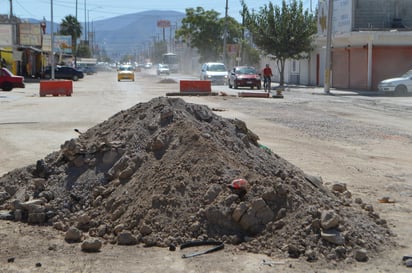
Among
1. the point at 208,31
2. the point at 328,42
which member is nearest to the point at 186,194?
the point at 328,42

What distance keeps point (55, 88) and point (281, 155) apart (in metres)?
25.5

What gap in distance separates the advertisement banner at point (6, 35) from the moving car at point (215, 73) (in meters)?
19.3

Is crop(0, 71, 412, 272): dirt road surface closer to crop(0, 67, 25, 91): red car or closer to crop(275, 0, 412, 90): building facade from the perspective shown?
crop(0, 67, 25, 91): red car

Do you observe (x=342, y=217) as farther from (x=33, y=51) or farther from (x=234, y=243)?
(x=33, y=51)

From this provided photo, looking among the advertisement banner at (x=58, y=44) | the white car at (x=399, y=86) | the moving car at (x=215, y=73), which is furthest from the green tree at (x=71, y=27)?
the white car at (x=399, y=86)

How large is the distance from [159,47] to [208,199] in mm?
187746

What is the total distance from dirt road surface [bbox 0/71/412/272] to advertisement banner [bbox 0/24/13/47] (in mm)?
34471

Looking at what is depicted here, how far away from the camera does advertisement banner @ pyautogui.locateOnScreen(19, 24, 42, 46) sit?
6519 cm

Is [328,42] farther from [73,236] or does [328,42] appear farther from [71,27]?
[71,27]

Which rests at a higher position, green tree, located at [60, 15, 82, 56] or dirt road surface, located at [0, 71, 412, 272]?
green tree, located at [60, 15, 82, 56]

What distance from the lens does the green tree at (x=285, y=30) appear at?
169ft

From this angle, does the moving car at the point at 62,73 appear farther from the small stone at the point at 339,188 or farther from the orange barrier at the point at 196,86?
the small stone at the point at 339,188

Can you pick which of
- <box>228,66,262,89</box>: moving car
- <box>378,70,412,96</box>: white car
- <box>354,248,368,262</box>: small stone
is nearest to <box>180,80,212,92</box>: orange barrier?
<box>228,66,262,89</box>: moving car

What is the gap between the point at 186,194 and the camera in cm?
698
